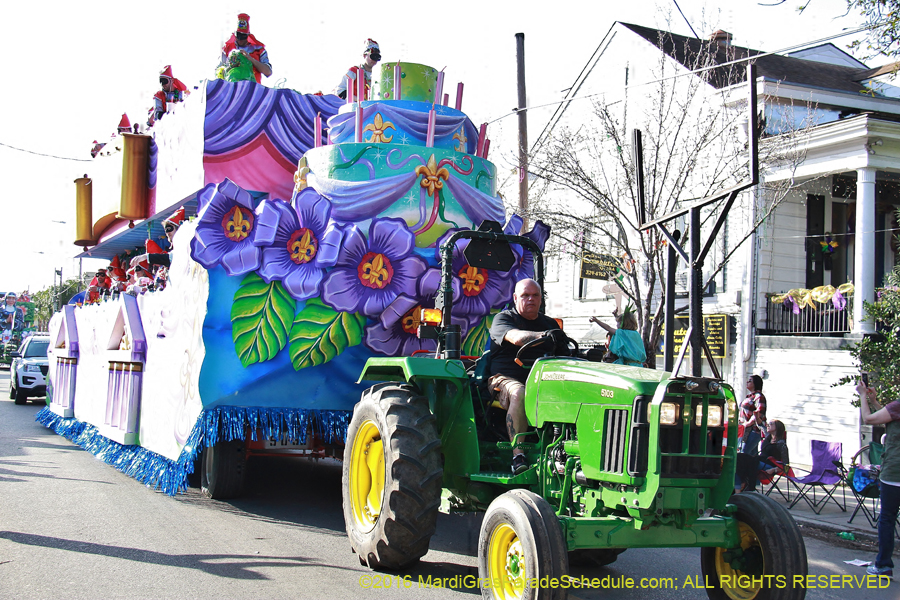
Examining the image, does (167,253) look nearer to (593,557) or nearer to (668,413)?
(593,557)

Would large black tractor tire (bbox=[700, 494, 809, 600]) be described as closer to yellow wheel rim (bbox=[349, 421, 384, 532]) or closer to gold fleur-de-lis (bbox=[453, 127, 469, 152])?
yellow wheel rim (bbox=[349, 421, 384, 532])

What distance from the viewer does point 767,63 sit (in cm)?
1833

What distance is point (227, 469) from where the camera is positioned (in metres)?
7.87

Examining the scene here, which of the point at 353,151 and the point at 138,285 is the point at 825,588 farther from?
the point at 138,285

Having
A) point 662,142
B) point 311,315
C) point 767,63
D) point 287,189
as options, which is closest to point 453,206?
A: point 311,315

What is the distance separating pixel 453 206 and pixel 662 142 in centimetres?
672

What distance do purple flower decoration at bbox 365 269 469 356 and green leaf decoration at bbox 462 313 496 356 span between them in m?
0.52

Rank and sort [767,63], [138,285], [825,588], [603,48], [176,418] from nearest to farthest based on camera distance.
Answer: [825,588] < [176,418] < [138,285] < [767,63] < [603,48]

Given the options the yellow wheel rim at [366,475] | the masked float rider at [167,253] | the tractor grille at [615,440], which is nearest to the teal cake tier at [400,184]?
the masked float rider at [167,253]

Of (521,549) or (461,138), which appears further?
(461,138)

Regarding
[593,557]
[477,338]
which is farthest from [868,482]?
[477,338]

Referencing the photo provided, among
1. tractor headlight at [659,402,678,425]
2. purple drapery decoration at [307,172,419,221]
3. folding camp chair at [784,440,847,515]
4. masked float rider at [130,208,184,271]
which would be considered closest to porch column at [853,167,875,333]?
folding camp chair at [784,440,847,515]

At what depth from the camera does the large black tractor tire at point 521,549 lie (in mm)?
3971

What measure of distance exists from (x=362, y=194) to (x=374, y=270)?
2.69ft
